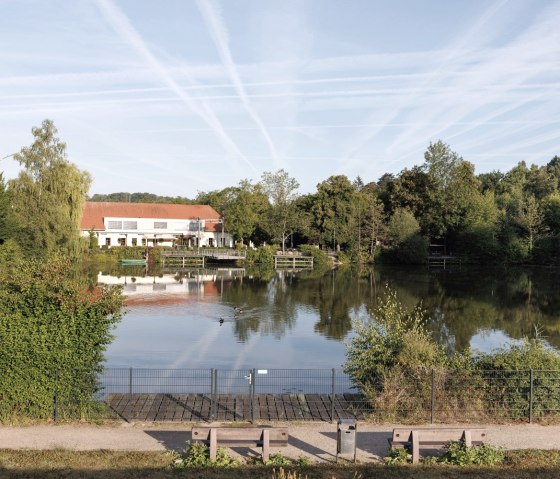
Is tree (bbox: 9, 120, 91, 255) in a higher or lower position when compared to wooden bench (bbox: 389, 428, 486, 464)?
higher

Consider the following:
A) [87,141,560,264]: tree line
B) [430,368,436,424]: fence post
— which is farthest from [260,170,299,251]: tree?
[430,368,436,424]: fence post

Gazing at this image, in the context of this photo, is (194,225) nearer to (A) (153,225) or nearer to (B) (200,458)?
(A) (153,225)

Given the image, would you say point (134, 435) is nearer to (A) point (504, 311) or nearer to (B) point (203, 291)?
(A) point (504, 311)

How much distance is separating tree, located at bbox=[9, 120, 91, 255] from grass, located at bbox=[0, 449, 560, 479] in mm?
35621

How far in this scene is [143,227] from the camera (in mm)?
86125

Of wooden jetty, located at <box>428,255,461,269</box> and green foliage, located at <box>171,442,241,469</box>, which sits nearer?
green foliage, located at <box>171,442,241,469</box>

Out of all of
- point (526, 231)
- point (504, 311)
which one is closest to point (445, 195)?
point (526, 231)

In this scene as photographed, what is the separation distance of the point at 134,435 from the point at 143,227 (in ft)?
247

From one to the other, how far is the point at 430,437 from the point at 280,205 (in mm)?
72921

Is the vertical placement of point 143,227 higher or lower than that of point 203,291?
higher

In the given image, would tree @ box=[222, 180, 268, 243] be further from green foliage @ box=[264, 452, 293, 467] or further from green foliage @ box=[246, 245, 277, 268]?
green foliage @ box=[264, 452, 293, 467]

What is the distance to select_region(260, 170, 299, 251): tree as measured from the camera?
3289 inches

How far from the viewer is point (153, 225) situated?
8681 cm

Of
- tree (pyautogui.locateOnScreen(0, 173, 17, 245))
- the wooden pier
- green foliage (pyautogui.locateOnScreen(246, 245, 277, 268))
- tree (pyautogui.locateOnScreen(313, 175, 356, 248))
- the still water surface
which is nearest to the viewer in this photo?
the still water surface
